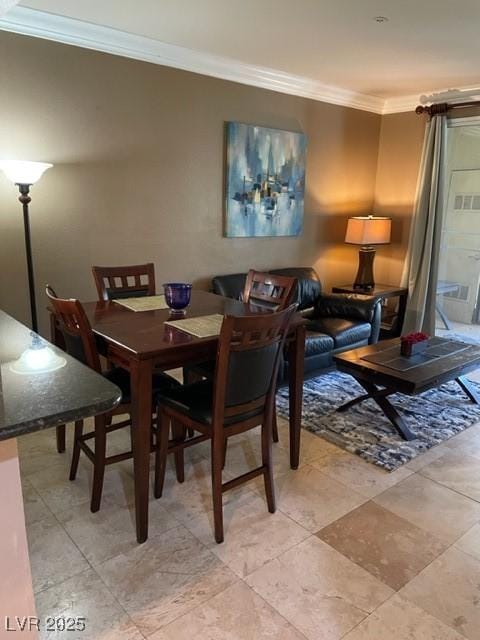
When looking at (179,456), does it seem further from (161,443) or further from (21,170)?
(21,170)

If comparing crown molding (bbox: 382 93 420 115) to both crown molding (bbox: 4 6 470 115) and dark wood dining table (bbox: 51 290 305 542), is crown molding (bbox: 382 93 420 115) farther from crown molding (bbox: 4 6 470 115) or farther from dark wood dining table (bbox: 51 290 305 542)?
dark wood dining table (bbox: 51 290 305 542)

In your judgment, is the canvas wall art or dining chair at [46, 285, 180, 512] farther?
the canvas wall art

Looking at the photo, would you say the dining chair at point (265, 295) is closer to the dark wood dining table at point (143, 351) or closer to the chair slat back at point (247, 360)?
the dark wood dining table at point (143, 351)

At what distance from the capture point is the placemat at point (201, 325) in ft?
7.06

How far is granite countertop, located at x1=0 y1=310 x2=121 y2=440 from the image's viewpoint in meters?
1.06

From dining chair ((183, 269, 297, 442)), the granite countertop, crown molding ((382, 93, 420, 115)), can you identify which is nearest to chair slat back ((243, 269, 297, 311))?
dining chair ((183, 269, 297, 442))

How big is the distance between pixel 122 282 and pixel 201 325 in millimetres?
973

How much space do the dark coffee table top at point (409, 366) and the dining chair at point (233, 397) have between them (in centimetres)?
105

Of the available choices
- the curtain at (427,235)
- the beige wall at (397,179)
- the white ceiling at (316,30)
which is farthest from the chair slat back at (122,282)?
the beige wall at (397,179)

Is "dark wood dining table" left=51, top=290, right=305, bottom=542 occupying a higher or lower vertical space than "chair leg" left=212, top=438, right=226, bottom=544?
higher

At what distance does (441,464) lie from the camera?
2.75 metres

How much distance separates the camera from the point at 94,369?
2.06m

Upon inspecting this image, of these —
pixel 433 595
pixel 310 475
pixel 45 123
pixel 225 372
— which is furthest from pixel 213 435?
pixel 45 123

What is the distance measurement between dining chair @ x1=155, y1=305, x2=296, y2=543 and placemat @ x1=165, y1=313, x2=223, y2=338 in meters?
0.25
